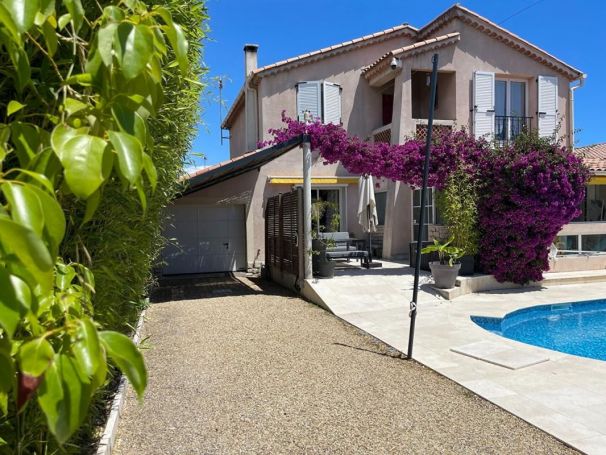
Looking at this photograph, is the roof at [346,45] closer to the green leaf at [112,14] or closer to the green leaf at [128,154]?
the green leaf at [112,14]

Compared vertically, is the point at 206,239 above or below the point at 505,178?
below

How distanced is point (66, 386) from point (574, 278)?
52.4ft

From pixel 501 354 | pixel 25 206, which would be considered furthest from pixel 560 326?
pixel 25 206

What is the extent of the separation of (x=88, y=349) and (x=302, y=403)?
15.3 feet

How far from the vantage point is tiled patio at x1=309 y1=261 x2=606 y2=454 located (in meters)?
4.84

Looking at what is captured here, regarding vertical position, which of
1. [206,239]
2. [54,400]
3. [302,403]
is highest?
[54,400]

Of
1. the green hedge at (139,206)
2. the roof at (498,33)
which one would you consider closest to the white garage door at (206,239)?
the roof at (498,33)

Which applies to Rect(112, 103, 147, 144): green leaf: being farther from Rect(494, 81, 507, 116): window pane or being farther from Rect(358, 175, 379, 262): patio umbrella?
Rect(494, 81, 507, 116): window pane

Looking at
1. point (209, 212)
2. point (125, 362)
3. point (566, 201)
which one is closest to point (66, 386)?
point (125, 362)

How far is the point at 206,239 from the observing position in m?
18.0

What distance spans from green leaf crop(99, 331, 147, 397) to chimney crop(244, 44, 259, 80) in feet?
64.5

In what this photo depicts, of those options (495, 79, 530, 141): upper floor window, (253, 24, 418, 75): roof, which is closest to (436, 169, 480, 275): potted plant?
(495, 79, 530, 141): upper floor window

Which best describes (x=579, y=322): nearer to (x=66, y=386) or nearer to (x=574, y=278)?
(x=574, y=278)

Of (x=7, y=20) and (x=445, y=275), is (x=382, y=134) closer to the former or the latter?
(x=445, y=275)
